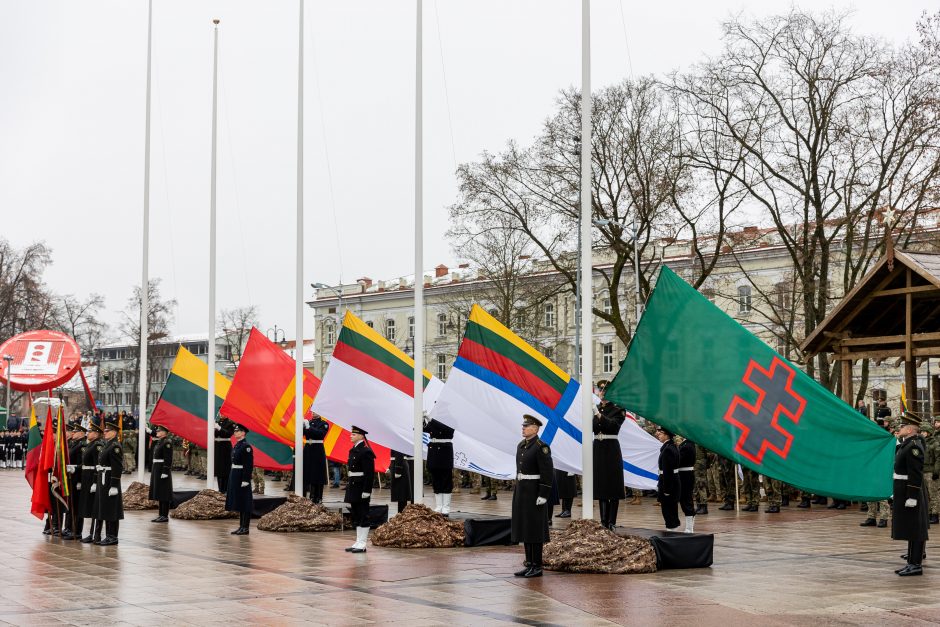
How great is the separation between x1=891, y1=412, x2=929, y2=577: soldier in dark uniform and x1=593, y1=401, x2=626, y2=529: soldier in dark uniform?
3.84 meters

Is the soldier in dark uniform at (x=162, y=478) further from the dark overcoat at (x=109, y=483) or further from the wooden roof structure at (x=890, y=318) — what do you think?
the wooden roof structure at (x=890, y=318)

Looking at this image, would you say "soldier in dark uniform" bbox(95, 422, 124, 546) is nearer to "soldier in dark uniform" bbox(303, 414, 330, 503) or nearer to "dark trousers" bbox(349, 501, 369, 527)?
"dark trousers" bbox(349, 501, 369, 527)

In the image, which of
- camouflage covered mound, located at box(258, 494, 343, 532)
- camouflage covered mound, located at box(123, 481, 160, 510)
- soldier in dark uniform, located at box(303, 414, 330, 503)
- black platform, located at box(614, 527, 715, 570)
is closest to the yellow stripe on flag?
black platform, located at box(614, 527, 715, 570)

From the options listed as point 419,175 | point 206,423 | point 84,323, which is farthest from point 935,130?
Result: point 84,323

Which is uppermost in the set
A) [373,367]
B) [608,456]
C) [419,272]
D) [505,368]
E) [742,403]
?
[419,272]

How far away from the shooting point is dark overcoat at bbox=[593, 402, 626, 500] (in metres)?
16.0

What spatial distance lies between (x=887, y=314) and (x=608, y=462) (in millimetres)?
10063

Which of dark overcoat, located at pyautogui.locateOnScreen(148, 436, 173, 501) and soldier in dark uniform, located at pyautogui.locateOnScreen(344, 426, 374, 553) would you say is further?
dark overcoat, located at pyautogui.locateOnScreen(148, 436, 173, 501)

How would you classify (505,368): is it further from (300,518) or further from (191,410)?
(191,410)

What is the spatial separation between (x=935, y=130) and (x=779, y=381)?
20026mm

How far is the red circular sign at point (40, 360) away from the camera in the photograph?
109 feet

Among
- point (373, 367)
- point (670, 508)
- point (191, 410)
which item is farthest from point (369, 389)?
point (191, 410)

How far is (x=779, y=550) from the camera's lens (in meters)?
15.7

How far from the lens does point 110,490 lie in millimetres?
16531
